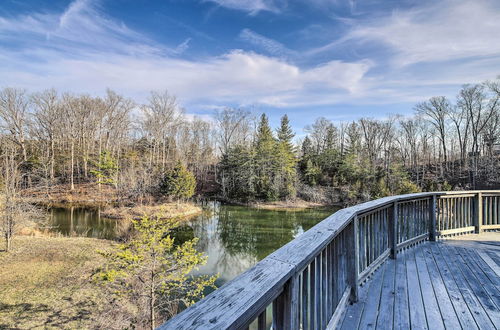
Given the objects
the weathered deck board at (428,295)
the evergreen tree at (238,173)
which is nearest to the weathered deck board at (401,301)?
the weathered deck board at (428,295)

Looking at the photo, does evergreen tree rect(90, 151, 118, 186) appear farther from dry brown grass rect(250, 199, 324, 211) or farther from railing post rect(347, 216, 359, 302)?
railing post rect(347, 216, 359, 302)

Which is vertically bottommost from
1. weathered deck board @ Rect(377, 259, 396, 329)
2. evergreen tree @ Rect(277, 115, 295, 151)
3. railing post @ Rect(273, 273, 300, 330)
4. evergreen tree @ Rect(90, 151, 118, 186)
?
weathered deck board @ Rect(377, 259, 396, 329)

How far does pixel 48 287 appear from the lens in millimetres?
6895

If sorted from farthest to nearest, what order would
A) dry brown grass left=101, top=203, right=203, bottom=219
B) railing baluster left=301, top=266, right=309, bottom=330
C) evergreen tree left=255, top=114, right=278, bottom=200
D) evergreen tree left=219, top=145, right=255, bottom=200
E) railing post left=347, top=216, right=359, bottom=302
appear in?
evergreen tree left=219, top=145, right=255, bottom=200, evergreen tree left=255, top=114, right=278, bottom=200, dry brown grass left=101, top=203, right=203, bottom=219, railing post left=347, top=216, right=359, bottom=302, railing baluster left=301, top=266, right=309, bottom=330

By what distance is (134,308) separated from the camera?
641cm

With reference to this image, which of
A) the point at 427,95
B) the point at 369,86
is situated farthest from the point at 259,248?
the point at 427,95

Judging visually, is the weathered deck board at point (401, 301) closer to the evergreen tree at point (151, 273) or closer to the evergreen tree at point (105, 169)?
the evergreen tree at point (151, 273)

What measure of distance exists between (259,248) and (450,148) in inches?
1149

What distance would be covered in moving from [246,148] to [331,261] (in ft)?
83.5

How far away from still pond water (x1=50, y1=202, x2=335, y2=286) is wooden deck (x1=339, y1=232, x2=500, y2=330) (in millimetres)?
6722

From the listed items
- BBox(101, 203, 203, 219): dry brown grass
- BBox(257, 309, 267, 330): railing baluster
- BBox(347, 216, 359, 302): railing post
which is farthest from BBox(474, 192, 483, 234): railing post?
BBox(101, 203, 203, 219): dry brown grass

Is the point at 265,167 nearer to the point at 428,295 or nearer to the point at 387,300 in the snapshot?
the point at 428,295

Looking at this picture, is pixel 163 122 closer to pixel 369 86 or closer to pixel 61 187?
pixel 61 187

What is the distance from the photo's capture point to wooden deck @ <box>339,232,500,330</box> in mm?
2143
